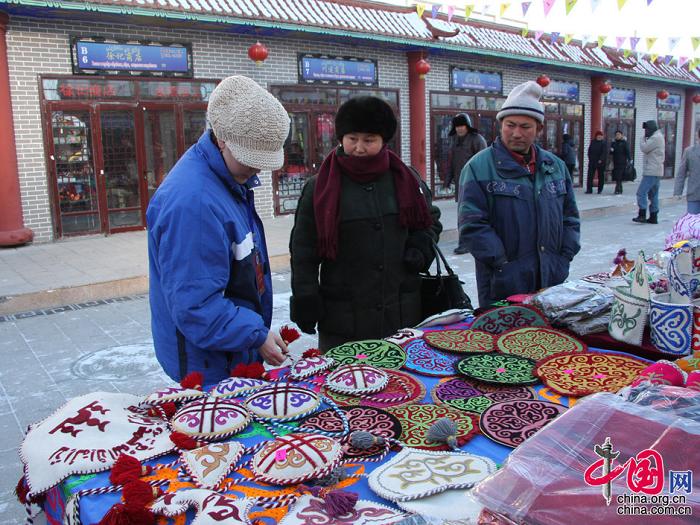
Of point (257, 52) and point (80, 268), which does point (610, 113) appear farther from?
point (80, 268)

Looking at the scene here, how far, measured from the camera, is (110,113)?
9.77 meters

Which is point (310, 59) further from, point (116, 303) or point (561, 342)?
point (561, 342)

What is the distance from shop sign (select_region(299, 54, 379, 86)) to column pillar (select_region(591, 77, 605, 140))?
9.26 m

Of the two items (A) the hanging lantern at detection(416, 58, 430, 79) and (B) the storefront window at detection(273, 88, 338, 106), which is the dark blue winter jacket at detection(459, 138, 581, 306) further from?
(A) the hanging lantern at detection(416, 58, 430, 79)

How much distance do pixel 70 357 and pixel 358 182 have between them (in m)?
3.22

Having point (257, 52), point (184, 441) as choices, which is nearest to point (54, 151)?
point (257, 52)

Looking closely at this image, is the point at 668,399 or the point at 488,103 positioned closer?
the point at 668,399

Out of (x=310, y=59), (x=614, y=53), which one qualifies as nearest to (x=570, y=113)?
(x=614, y=53)

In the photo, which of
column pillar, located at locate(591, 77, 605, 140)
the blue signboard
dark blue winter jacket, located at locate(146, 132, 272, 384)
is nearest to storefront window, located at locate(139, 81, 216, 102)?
the blue signboard

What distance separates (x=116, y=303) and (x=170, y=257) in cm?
518

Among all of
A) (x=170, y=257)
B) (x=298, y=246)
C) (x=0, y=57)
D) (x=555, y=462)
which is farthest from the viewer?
(x=0, y=57)

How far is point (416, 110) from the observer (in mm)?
13609

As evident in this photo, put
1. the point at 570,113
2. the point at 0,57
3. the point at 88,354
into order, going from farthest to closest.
Answer: the point at 570,113, the point at 0,57, the point at 88,354

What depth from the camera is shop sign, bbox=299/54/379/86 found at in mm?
12023
